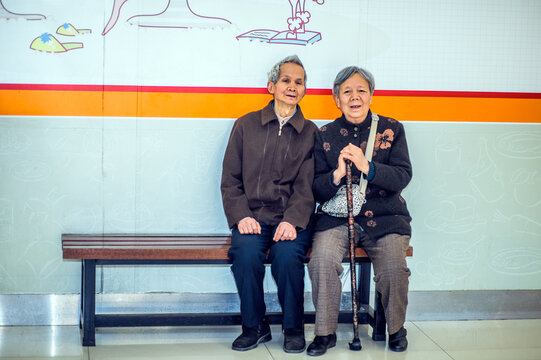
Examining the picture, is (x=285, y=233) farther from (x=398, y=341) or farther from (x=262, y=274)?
(x=398, y=341)

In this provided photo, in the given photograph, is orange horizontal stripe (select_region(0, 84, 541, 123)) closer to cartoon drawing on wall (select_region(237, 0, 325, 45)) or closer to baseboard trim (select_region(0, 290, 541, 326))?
cartoon drawing on wall (select_region(237, 0, 325, 45))

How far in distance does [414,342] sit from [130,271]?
1.63 meters

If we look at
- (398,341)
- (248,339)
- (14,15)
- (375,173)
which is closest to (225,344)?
(248,339)

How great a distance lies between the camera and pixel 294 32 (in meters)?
3.68

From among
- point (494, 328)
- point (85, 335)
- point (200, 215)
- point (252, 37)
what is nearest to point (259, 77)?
point (252, 37)

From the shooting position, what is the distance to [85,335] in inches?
129

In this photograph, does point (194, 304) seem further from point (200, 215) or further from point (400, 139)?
point (400, 139)

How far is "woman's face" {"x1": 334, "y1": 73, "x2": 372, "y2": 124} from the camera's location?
347 centimetres

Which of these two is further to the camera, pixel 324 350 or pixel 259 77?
pixel 259 77

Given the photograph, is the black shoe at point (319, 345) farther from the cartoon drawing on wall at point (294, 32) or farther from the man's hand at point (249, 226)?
the cartoon drawing on wall at point (294, 32)

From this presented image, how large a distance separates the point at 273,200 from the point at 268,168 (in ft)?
0.58

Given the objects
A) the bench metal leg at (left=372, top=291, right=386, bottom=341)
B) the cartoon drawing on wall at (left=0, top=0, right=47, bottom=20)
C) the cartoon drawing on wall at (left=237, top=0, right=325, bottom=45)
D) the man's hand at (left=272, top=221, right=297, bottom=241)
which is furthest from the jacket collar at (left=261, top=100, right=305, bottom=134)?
the cartoon drawing on wall at (left=0, top=0, right=47, bottom=20)

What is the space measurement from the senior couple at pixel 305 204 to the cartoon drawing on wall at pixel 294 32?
179mm

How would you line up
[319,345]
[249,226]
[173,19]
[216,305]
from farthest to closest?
[216,305]
[173,19]
[249,226]
[319,345]
